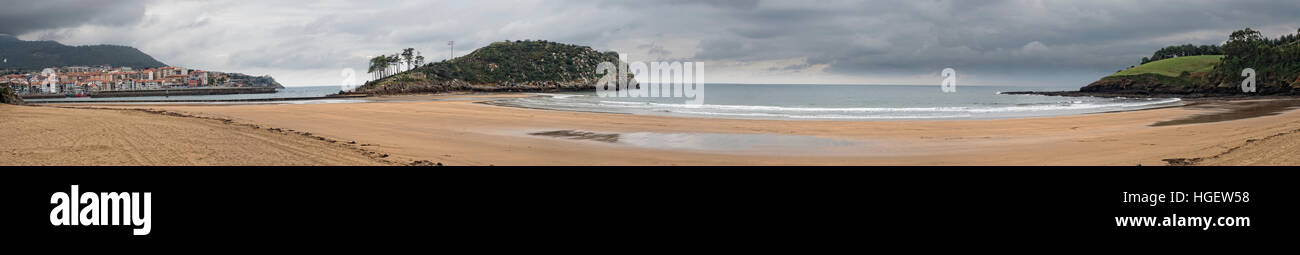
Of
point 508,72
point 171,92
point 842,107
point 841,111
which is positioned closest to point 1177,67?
point 842,107

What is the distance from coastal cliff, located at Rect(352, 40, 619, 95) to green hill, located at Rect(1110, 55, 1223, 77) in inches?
3877

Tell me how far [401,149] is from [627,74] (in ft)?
533

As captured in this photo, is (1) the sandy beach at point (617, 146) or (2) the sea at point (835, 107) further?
(2) the sea at point (835, 107)

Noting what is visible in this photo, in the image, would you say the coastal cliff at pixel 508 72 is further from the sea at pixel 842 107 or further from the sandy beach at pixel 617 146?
the sandy beach at pixel 617 146

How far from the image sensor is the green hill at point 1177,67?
9675 centimetres

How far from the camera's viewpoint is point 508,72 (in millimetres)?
136250

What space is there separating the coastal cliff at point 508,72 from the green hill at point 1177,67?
98.5 m

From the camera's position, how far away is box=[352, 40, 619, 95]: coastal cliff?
106938 mm

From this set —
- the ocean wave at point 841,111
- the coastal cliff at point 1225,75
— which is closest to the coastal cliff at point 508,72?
the ocean wave at point 841,111

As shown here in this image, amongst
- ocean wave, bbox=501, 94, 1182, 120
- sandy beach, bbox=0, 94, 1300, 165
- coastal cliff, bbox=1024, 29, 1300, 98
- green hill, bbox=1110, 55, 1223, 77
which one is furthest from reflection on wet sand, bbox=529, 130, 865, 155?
green hill, bbox=1110, 55, 1223, 77
